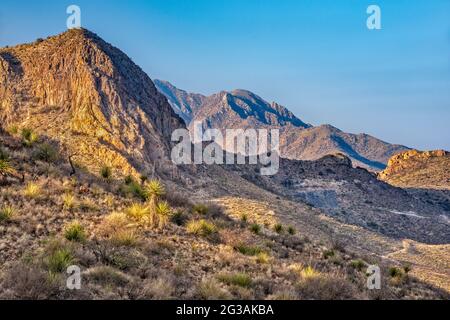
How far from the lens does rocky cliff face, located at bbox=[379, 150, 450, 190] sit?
3465 inches

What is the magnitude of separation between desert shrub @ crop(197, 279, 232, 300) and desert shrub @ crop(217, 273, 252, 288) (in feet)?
2.26

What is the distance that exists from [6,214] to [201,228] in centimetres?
576

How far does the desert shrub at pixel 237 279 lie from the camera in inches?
388

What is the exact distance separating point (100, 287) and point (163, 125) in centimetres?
2982

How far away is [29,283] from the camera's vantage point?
25.4 ft

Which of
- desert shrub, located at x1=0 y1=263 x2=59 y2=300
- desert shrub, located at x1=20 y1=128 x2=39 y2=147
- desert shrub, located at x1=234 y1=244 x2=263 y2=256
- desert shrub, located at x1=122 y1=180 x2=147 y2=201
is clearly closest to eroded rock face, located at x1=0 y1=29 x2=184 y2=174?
desert shrub, located at x1=20 y1=128 x2=39 y2=147

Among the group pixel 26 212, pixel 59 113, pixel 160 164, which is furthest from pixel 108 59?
pixel 26 212

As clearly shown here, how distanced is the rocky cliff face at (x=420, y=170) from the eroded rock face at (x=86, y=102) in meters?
65.7

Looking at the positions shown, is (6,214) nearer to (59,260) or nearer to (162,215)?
(59,260)

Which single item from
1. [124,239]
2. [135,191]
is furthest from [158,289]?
[135,191]

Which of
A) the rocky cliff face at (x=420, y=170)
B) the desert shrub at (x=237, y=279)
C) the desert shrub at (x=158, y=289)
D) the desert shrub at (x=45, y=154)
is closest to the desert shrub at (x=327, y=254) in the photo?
the desert shrub at (x=237, y=279)

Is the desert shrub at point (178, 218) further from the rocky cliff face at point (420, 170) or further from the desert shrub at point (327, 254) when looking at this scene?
the rocky cliff face at point (420, 170)

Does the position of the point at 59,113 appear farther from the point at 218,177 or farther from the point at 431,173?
the point at 431,173

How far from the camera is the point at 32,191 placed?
13.4 meters
